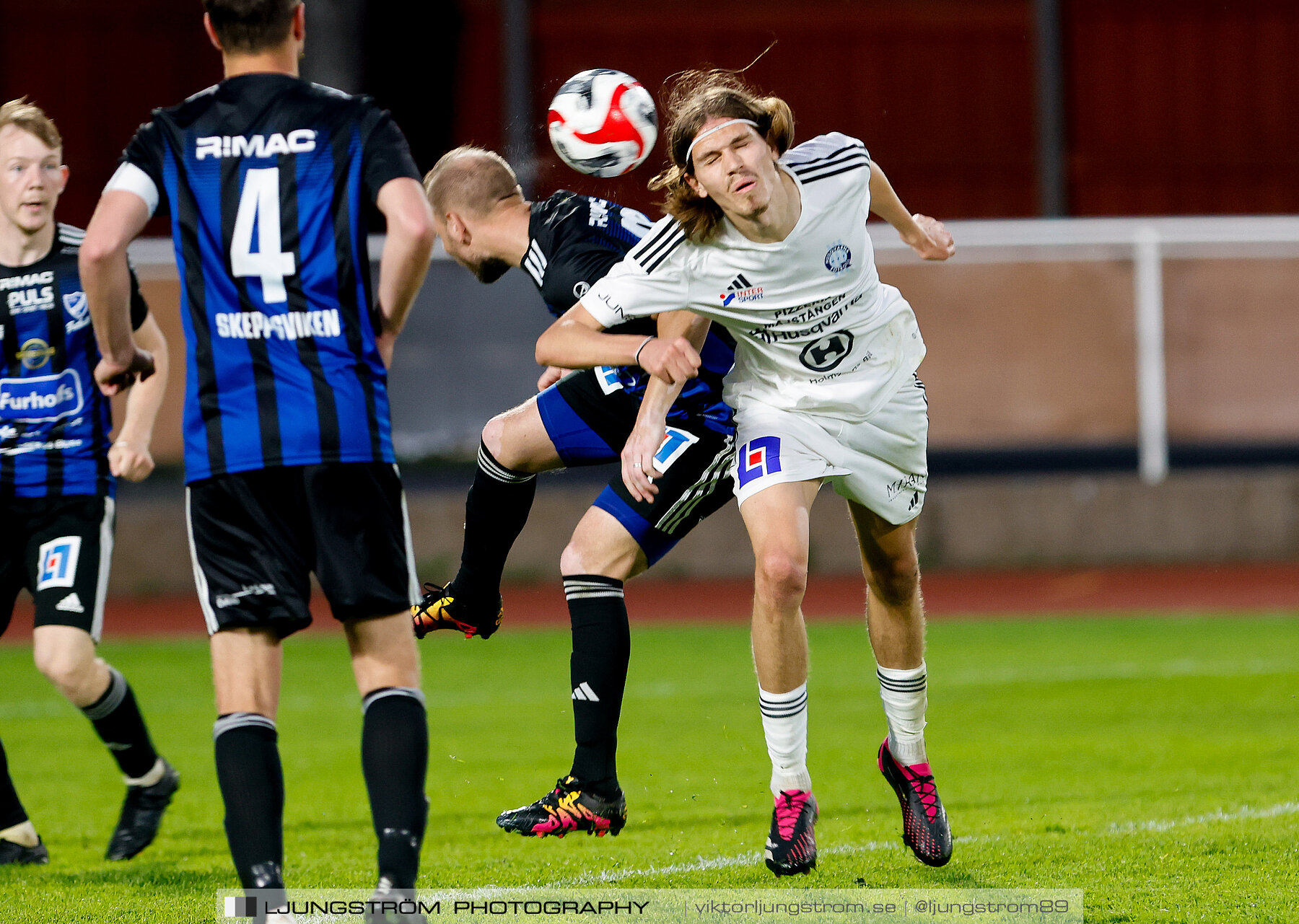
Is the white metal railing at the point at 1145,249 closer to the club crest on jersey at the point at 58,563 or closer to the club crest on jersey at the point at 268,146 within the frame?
the club crest on jersey at the point at 58,563

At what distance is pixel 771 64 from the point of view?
2184 cm

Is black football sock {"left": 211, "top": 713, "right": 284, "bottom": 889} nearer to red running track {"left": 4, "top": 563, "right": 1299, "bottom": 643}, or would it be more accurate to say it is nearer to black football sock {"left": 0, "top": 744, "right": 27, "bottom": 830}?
black football sock {"left": 0, "top": 744, "right": 27, "bottom": 830}

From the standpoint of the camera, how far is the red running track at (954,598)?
12.2 meters

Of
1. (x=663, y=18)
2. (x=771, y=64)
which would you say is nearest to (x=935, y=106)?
(x=771, y=64)

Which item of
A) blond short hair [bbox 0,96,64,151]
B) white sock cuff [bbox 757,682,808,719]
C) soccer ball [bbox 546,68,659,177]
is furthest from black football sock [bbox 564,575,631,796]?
blond short hair [bbox 0,96,64,151]

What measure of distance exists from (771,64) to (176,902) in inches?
735

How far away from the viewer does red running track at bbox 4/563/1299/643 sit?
1220 cm

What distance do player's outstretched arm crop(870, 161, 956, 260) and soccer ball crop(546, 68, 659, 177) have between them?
733mm

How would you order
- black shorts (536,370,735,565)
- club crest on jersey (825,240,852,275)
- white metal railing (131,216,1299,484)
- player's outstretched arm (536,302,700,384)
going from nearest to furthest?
player's outstretched arm (536,302,700,384)
club crest on jersey (825,240,852,275)
black shorts (536,370,735,565)
white metal railing (131,216,1299,484)

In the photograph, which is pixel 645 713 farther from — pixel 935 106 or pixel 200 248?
pixel 935 106

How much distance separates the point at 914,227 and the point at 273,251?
2.24m

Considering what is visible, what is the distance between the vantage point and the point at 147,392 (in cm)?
498

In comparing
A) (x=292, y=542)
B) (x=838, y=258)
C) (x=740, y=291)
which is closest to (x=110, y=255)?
(x=292, y=542)

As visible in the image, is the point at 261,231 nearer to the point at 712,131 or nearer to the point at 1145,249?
the point at 712,131
